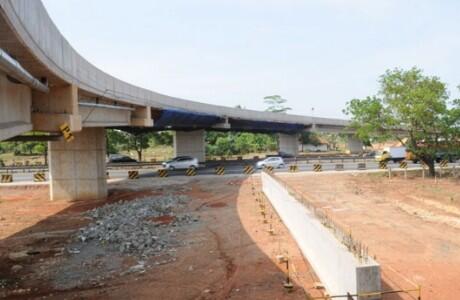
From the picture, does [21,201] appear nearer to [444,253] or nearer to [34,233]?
[34,233]

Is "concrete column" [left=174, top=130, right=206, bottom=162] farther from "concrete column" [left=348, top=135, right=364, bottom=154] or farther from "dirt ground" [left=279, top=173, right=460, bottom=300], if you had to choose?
"concrete column" [left=348, top=135, right=364, bottom=154]

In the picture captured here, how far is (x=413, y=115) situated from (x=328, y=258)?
96.1 ft

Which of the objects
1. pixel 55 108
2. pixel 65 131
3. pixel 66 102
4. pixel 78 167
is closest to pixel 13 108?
pixel 65 131

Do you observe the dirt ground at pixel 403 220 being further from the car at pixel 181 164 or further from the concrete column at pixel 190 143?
the concrete column at pixel 190 143

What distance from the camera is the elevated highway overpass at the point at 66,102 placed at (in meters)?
12.2

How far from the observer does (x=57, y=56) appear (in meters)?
16.8

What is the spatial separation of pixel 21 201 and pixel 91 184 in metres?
5.72

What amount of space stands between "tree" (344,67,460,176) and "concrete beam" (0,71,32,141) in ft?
101

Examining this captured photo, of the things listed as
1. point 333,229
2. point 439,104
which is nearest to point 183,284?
point 333,229

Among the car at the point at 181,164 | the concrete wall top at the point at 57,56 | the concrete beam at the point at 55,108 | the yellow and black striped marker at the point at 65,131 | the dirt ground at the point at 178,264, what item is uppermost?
the concrete wall top at the point at 57,56

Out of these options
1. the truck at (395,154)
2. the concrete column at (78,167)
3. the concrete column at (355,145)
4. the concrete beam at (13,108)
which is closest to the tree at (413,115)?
the truck at (395,154)

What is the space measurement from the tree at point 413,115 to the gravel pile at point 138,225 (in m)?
19.3

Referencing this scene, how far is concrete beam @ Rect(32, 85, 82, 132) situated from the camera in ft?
61.1

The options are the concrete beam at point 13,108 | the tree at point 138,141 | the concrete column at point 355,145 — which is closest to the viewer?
the concrete beam at point 13,108
